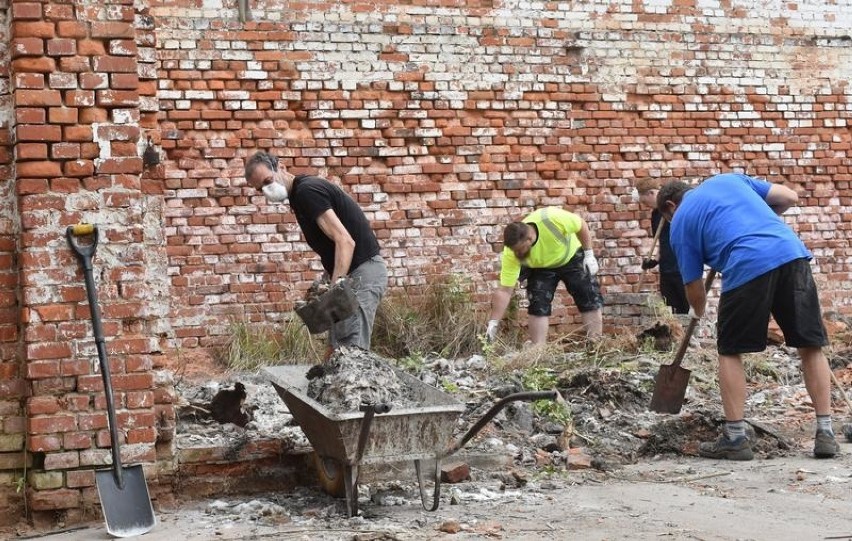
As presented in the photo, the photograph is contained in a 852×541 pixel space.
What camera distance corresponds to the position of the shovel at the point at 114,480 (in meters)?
5.08

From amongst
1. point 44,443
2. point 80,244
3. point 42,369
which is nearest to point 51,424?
point 44,443

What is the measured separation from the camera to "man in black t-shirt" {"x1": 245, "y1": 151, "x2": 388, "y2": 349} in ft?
21.3

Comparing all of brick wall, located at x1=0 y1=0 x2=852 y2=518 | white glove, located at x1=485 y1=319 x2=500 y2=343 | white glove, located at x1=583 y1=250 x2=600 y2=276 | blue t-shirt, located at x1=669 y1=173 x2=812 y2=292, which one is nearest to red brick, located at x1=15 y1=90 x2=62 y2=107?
brick wall, located at x1=0 y1=0 x2=852 y2=518

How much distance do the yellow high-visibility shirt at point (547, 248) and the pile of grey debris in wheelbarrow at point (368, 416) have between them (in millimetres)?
3835

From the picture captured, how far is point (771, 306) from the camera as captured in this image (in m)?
6.40

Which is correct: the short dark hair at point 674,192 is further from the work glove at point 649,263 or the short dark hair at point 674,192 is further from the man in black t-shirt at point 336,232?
the work glove at point 649,263

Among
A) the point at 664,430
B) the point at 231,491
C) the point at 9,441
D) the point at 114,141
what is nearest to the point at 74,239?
the point at 114,141

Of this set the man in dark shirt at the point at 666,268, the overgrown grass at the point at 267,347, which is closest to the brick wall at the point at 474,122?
the overgrown grass at the point at 267,347

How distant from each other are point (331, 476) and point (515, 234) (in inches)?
162

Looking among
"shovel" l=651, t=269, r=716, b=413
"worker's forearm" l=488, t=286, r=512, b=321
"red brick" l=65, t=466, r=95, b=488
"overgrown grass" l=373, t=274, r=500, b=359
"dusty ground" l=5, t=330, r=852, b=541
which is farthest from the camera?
"worker's forearm" l=488, t=286, r=512, b=321

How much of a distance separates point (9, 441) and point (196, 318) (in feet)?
14.7

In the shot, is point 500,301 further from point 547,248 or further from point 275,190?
point 275,190

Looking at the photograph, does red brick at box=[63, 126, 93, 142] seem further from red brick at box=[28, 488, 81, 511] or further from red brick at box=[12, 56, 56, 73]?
red brick at box=[28, 488, 81, 511]

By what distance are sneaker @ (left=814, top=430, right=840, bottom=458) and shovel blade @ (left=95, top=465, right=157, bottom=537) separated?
3.71 m
